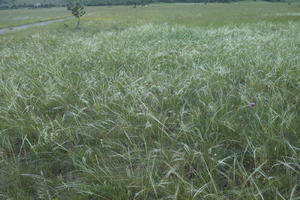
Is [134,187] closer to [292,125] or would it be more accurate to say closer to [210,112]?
[210,112]

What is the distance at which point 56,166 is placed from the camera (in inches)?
86.4

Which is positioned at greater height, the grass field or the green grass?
the green grass

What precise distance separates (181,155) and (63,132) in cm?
141

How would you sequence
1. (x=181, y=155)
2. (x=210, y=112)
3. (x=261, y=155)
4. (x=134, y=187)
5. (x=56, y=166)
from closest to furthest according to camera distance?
(x=134, y=187) < (x=261, y=155) < (x=181, y=155) < (x=56, y=166) < (x=210, y=112)

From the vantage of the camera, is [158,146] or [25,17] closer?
[158,146]

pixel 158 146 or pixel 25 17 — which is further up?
pixel 25 17

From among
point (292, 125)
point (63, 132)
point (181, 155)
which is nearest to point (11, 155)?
point (63, 132)

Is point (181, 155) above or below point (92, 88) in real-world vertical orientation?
below

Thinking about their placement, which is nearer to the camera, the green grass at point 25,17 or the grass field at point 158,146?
the grass field at point 158,146

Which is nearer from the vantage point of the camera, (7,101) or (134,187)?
(134,187)

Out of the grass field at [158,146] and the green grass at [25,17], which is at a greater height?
the green grass at [25,17]

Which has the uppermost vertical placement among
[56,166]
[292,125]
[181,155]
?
[292,125]

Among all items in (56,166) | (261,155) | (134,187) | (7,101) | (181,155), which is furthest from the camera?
(7,101)

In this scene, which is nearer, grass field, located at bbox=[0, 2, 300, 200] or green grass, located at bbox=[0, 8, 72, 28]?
grass field, located at bbox=[0, 2, 300, 200]
